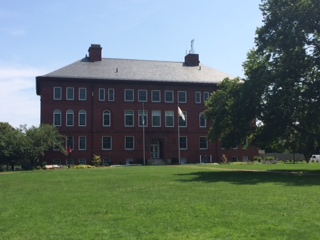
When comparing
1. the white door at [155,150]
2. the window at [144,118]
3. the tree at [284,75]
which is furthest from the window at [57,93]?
the tree at [284,75]

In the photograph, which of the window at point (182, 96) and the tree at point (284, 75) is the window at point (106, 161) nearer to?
the window at point (182, 96)

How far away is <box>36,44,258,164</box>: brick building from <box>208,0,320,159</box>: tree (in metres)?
28.8

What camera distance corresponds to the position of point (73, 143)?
61.3 meters

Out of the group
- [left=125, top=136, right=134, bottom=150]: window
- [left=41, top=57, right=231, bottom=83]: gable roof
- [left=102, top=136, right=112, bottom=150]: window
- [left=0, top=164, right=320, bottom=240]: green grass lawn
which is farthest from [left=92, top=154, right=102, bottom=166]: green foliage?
[left=0, top=164, right=320, bottom=240]: green grass lawn

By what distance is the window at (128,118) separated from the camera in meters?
63.9

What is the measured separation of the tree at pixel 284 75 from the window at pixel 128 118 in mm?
31923

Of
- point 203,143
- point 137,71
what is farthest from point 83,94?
point 203,143

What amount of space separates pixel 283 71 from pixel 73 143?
37390mm

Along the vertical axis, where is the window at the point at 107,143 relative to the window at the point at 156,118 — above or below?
below

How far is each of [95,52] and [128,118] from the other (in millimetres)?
10917

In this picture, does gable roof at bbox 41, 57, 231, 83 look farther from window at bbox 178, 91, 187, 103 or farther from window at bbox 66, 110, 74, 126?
window at bbox 66, 110, 74, 126

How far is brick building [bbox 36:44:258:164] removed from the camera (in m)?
61.2

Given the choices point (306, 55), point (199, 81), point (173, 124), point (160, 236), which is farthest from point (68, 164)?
point (160, 236)

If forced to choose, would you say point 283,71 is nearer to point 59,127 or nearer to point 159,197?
point 159,197
